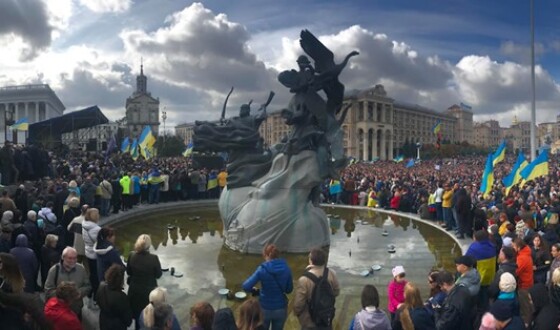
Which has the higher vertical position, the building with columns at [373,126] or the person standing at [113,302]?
the building with columns at [373,126]

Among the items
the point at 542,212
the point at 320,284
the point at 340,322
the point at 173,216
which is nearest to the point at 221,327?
the point at 320,284

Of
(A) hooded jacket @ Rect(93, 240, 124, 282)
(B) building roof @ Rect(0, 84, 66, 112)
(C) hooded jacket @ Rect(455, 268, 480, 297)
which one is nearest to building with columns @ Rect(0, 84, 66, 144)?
(B) building roof @ Rect(0, 84, 66, 112)

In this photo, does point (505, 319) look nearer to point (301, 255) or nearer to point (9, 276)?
point (9, 276)

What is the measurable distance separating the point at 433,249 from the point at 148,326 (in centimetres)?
1057

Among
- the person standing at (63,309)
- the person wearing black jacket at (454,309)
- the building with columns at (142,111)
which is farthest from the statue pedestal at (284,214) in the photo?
the building with columns at (142,111)

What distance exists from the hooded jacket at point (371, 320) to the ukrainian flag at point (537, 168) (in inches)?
588

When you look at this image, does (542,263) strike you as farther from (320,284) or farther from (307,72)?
(307,72)

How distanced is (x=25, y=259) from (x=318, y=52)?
9.39m

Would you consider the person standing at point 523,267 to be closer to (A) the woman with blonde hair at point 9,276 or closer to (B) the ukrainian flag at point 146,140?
(A) the woman with blonde hair at point 9,276

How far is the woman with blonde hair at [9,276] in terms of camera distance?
4348 millimetres

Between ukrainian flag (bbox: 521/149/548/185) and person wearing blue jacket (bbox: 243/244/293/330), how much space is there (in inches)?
579

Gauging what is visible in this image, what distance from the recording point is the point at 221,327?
419 cm

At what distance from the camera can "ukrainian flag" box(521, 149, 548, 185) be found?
17.0m

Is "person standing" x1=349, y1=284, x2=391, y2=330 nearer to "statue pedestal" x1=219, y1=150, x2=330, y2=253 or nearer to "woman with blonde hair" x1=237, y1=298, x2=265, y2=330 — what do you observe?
"woman with blonde hair" x1=237, y1=298, x2=265, y2=330
